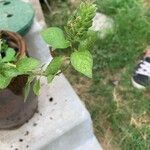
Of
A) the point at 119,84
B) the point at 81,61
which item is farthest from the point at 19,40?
the point at 119,84

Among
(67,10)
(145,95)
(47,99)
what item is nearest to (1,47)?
(47,99)

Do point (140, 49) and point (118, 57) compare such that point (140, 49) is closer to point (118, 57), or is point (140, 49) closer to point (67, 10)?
point (118, 57)

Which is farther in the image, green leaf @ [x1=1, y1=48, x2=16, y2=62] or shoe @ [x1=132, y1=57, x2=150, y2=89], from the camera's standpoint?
shoe @ [x1=132, y1=57, x2=150, y2=89]

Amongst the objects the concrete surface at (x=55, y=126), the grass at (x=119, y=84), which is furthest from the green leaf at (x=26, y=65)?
the grass at (x=119, y=84)

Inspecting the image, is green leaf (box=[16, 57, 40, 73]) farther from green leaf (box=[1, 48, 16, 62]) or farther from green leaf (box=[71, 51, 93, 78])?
green leaf (box=[71, 51, 93, 78])

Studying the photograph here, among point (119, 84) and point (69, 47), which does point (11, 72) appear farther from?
point (119, 84)

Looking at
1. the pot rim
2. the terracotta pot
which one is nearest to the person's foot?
the terracotta pot

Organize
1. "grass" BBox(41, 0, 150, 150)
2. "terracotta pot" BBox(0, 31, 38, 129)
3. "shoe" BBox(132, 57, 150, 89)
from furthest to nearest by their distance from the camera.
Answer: "shoe" BBox(132, 57, 150, 89) → "grass" BBox(41, 0, 150, 150) → "terracotta pot" BBox(0, 31, 38, 129)
